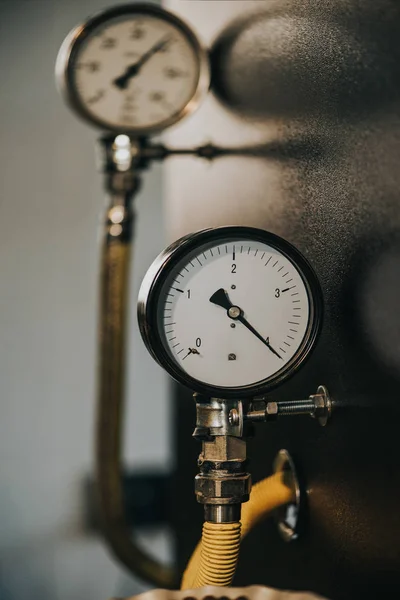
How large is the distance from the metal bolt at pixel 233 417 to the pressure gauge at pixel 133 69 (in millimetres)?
659

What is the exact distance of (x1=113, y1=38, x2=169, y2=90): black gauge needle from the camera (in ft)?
4.14

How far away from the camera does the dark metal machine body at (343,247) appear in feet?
2.02

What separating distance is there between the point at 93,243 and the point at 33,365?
1.07ft

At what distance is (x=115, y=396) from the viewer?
4.81 feet

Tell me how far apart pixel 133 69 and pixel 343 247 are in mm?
702

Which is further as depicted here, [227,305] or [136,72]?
[136,72]

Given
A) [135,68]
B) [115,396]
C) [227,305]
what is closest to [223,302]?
[227,305]

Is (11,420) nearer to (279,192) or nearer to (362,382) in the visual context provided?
(279,192)

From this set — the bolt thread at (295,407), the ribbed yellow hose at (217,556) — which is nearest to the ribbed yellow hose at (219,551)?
the ribbed yellow hose at (217,556)

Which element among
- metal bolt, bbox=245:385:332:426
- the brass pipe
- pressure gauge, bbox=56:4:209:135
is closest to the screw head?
metal bolt, bbox=245:385:332:426

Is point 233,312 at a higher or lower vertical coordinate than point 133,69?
lower

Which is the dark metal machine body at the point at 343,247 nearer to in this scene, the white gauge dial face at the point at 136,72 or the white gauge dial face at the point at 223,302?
the white gauge dial face at the point at 223,302

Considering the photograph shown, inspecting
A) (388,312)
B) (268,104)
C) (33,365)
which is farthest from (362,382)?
(33,365)

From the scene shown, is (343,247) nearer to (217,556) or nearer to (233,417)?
(233,417)
